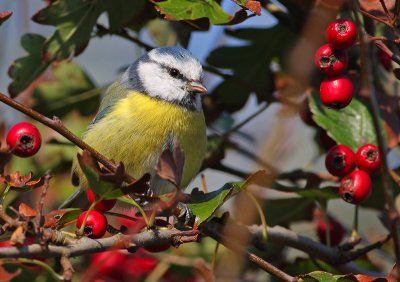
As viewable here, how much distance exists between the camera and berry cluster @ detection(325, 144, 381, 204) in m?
1.77

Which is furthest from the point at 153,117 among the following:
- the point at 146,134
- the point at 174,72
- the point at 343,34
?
the point at 343,34

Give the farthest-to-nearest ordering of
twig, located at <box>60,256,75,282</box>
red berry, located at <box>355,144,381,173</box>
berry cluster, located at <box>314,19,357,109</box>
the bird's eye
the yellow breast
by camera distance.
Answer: the bird's eye, the yellow breast, red berry, located at <box>355,144,381,173</box>, berry cluster, located at <box>314,19,357,109</box>, twig, located at <box>60,256,75,282</box>

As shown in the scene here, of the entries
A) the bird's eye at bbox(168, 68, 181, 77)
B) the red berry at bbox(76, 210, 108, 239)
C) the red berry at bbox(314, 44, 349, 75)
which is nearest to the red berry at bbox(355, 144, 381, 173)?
the red berry at bbox(314, 44, 349, 75)

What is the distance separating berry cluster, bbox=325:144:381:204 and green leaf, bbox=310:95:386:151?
134 mm

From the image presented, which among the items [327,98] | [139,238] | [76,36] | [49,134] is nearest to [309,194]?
[327,98]

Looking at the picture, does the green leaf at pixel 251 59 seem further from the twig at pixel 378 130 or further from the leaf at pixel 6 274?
the twig at pixel 378 130

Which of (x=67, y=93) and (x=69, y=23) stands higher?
(x=69, y=23)

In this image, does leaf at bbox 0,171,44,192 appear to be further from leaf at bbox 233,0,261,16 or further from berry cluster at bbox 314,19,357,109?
berry cluster at bbox 314,19,357,109

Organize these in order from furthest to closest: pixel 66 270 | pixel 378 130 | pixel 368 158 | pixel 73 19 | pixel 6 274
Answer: pixel 73 19 < pixel 6 274 < pixel 368 158 < pixel 66 270 < pixel 378 130

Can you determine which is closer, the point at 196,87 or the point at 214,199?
the point at 214,199

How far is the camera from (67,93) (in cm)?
260

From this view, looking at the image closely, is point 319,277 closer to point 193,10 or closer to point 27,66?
point 193,10

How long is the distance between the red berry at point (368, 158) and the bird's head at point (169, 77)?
0.78 m

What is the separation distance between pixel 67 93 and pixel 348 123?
1111 mm
